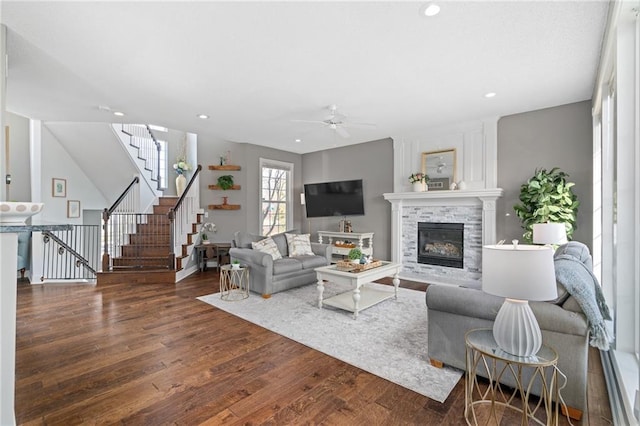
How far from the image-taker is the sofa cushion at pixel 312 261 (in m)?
4.90

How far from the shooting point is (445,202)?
5246 millimetres

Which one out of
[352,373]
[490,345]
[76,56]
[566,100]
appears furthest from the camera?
[566,100]

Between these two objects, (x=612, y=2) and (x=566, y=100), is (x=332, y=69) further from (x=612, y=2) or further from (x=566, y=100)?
(x=566, y=100)

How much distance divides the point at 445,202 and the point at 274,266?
3154mm

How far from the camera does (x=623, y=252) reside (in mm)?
2090

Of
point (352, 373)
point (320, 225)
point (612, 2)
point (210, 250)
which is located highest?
point (612, 2)

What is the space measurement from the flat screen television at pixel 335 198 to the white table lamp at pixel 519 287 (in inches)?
183

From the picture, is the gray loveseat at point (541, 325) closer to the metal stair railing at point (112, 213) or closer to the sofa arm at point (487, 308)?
the sofa arm at point (487, 308)

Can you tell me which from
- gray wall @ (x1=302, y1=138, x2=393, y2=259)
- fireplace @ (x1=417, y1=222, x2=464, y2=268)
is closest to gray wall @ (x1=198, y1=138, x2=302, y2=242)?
gray wall @ (x1=302, y1=138, x2=393, y2=259)

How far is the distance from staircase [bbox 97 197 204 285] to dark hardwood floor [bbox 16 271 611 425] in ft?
5.41

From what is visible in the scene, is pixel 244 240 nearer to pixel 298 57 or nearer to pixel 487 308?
pixel 298 57

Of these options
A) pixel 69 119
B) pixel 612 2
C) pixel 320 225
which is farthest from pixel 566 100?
pixel 69 119

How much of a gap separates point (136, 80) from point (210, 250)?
3.70 m

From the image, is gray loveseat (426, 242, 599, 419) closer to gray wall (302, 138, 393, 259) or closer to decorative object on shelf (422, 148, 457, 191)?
decorative object on shelf (422, 148, 457, 191)
